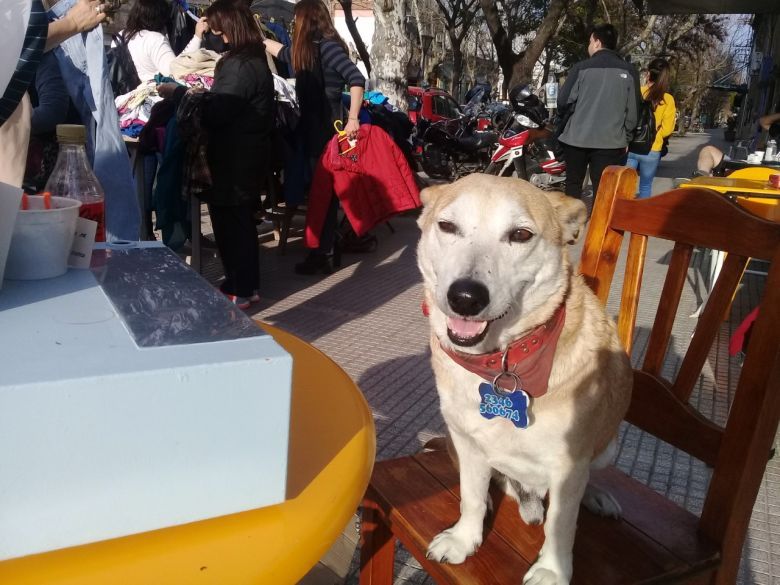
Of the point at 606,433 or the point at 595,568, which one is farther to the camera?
the point at 606,433

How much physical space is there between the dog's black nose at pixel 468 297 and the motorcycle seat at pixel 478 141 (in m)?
10.9

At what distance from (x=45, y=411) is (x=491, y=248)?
1.15 metres

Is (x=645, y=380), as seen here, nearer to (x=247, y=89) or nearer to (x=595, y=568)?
(x=595, y=568)

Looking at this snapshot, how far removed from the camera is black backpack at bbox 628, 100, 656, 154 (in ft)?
22.9

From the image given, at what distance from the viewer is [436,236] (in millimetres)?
1674

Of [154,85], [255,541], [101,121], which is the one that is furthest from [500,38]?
[255,541]

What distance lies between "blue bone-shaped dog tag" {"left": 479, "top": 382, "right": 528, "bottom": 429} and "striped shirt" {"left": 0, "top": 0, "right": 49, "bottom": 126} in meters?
1.22

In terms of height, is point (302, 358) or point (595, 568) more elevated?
point (302, 358)

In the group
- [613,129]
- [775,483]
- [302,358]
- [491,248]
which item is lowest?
[775,483]

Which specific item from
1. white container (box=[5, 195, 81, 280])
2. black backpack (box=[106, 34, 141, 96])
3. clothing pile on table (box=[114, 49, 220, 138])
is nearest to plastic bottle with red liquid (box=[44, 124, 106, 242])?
white container (box=[5, 195, 81, 280])

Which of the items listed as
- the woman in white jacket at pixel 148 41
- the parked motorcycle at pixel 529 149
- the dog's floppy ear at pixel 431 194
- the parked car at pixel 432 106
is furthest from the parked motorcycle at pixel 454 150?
the dog's floppy ear at pixel 431 194

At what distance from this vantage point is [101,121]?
2957mm

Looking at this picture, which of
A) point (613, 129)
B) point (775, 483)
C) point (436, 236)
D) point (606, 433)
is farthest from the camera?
point (613, 129)

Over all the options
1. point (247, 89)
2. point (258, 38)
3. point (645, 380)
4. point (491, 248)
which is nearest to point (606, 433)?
point (645, 380)
